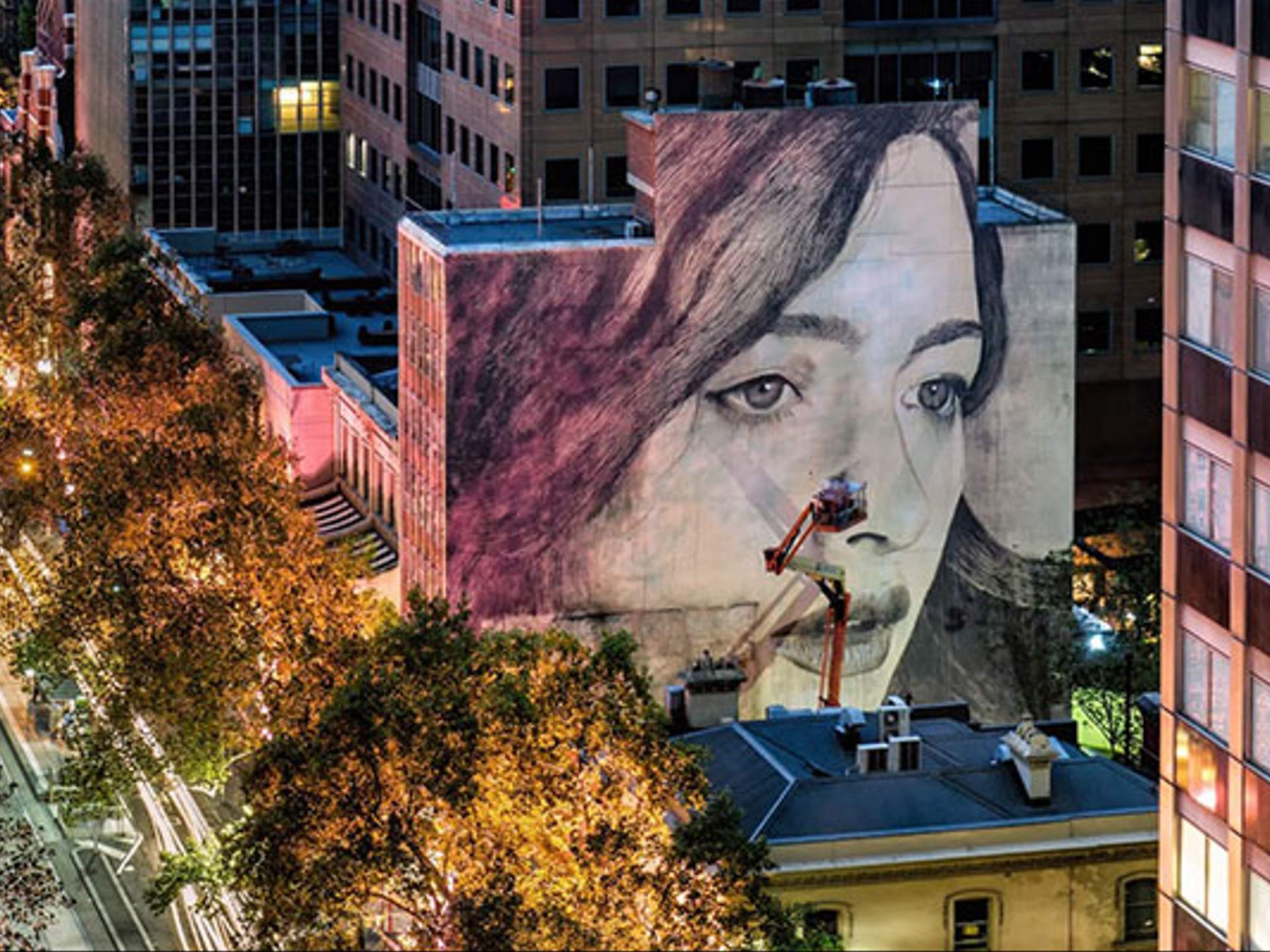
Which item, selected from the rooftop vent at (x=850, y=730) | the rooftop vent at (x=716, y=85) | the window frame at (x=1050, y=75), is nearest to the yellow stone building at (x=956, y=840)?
the rooftop vent at (x=850, y=730)

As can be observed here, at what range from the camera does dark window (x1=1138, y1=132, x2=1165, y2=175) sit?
16888 centimetres

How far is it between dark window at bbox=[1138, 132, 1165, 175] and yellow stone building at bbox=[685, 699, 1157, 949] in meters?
66.1

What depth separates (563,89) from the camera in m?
160

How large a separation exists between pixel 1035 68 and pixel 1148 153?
6.41 metres

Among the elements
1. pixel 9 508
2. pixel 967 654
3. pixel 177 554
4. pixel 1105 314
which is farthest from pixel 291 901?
pixel 1105 314

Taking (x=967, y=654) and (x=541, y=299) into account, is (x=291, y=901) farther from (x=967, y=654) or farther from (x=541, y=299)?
(x=967, y=654)

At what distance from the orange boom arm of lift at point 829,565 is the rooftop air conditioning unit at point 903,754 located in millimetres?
24084

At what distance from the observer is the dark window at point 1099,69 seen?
16762 centimetres

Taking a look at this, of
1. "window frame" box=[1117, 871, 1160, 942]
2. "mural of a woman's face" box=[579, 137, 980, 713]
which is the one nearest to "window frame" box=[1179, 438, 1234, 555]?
"window frame" box=[1117, 871, 1160, 942]

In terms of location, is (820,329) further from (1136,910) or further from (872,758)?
(1136,910)

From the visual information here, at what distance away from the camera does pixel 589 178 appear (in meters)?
160

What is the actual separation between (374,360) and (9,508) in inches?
640

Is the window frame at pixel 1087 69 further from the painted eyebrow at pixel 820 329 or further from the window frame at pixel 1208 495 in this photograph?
the window frame at pixel 1208 495

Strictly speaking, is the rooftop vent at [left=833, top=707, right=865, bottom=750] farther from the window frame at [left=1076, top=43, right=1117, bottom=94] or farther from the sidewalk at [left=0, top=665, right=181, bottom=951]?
the window frame at [left=1076, top=43, right=1117, bottom=94]
